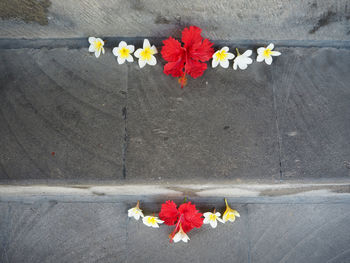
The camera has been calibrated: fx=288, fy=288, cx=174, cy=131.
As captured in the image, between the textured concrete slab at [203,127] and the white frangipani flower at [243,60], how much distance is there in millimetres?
54

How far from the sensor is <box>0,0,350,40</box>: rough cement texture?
2080 millimetres

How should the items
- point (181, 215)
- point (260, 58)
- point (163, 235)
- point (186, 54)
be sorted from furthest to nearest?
point (163, 235) → point (260, 58) → point (181, 215) → point (186, 54)

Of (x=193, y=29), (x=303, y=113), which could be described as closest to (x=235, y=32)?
(x=193, y=29)

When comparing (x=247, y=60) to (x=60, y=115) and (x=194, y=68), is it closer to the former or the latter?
(x=194, y=68)

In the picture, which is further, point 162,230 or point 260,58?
point 162,230

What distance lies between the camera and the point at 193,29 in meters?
2.00

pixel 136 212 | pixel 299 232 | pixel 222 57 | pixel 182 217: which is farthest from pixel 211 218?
pixel 222 57

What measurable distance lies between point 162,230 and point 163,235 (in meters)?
0.04

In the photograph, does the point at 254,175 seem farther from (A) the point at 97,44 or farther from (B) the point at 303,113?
(A) the point at 97,44

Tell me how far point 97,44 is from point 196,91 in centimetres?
83

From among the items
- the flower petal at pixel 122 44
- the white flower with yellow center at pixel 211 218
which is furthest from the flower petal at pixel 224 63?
the white flower with yellow center at pixel 211 218

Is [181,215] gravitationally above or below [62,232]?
above

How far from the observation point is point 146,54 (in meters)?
2.15

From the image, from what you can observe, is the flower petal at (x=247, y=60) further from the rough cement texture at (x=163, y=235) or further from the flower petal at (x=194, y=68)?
the rough cement texture at (x=163, y=235)
